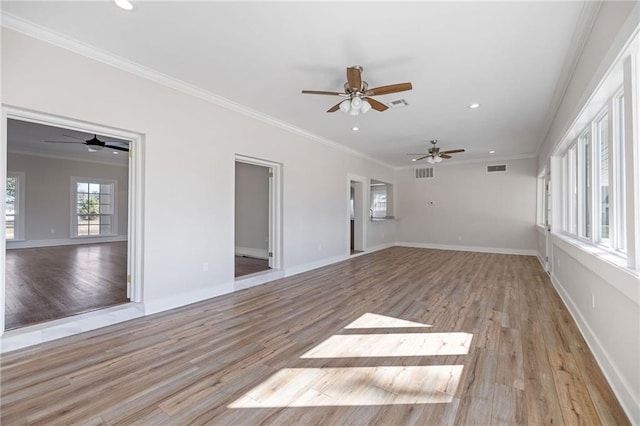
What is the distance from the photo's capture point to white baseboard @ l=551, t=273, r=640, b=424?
1.64m

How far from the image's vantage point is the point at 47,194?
823cm

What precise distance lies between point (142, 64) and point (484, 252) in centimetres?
884

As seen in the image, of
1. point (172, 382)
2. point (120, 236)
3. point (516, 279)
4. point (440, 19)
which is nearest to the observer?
point (172, 382)

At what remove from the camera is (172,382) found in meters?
1.99

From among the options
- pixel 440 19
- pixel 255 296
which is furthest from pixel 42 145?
pixel 440 19

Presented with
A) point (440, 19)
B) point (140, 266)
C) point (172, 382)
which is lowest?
point (172, 382)

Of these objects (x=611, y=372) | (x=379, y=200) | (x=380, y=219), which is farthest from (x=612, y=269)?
(x=379, y=200)

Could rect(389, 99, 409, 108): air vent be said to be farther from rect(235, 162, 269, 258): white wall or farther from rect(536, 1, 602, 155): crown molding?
rect(235, 162, 269, 258): white wall

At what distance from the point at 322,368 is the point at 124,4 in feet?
10.4

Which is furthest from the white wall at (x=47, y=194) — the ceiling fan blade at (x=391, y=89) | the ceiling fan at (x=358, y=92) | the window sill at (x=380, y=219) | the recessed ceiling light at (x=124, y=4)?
the ceiling fan blade at (x=391, y=89)

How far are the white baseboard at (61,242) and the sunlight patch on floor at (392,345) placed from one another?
31.6ft

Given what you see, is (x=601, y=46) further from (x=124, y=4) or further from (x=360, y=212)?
(x=360, y=212)

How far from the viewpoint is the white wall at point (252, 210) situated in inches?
274

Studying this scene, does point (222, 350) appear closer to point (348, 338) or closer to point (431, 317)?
point (348, 338)
